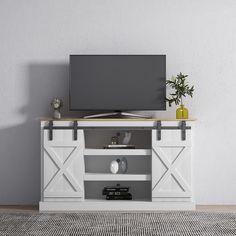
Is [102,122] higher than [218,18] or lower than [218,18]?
lower

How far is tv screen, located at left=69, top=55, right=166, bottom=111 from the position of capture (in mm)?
5797

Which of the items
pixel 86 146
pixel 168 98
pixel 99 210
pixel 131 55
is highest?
pixel 131 55

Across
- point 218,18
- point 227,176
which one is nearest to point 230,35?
point 218,18

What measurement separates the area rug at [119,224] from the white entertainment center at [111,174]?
204 millimetres

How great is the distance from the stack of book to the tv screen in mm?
830

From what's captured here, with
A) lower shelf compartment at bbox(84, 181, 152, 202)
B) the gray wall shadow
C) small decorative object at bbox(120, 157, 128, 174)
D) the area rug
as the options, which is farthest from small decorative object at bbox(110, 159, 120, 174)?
the gray wall shadow

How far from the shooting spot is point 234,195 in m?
6.05

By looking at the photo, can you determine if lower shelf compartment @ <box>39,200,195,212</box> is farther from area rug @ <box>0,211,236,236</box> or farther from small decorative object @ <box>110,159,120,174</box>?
small decorative object @ <box>110,159,120,174</box>

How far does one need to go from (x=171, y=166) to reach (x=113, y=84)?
104cm

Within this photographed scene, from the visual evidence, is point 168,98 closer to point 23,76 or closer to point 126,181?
point 126,181

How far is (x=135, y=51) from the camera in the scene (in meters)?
6.03

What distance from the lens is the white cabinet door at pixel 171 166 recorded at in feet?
18.5

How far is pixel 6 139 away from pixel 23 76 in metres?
0.71

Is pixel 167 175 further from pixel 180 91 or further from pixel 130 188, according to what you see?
pixel 180 91
